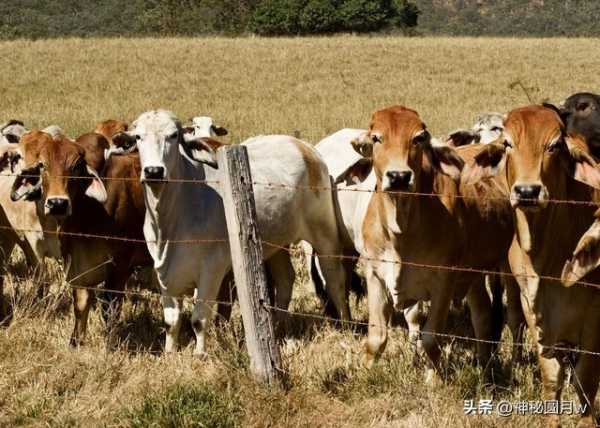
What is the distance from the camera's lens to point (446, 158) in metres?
6.21

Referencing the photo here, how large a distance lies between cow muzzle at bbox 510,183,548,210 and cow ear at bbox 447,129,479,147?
245 cm

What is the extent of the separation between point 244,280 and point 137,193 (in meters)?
2.60

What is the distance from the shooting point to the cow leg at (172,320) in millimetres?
6984

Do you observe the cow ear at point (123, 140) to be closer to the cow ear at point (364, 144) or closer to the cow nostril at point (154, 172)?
the cow nostril at point (154, 172)

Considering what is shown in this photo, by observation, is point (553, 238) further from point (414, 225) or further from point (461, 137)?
point (461, 137)

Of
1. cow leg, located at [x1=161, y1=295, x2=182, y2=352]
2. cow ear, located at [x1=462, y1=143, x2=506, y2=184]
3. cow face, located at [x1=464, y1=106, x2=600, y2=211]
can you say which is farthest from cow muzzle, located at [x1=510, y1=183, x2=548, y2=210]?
cow leg, located at [x1=161, y1=295, x2=182, y2=352]

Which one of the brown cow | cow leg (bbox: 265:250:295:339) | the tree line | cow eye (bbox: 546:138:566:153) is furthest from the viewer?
the tree line

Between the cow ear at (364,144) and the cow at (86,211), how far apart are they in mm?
1981

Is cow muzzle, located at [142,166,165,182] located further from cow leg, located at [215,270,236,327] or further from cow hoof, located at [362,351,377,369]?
cow hoof, located at [362,351,377,369]

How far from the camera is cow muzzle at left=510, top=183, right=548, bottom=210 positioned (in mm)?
4969

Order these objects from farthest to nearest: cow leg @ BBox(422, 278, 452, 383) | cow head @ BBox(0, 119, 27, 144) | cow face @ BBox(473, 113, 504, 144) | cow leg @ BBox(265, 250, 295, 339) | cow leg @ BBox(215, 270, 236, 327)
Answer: cow head @ BBox(0, 119, 27, 144)
cow face @ BBox(473, 113, 504, 144)
cow leg @ BBox(265, 250, 295, 339)
cow leg @ BBox(215, 270, 236, 327)
cow leg @ BBox(422, 278, 452, 383)

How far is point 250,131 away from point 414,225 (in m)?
15.2

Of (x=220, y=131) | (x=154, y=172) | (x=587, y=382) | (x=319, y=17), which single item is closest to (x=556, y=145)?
(x=587, y=382)

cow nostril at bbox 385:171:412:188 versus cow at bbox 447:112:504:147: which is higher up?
cow nostril at bbox 385:171:412:188
